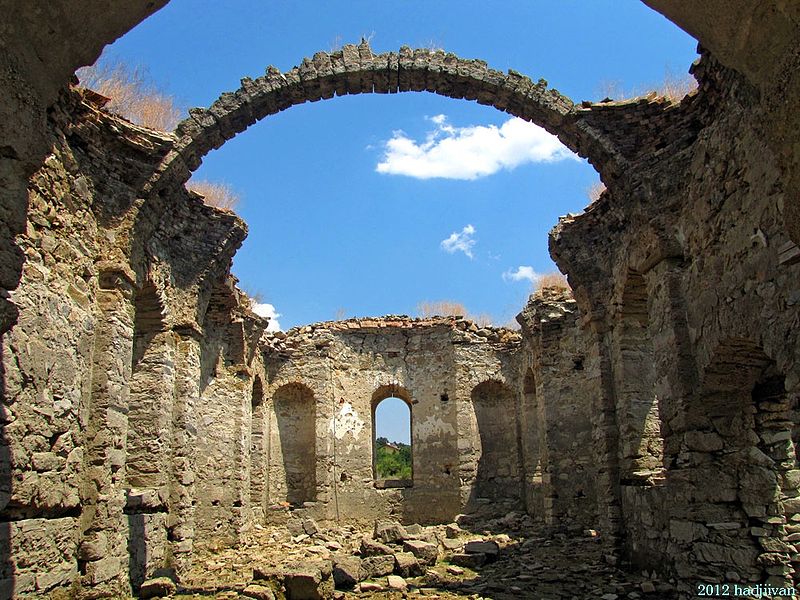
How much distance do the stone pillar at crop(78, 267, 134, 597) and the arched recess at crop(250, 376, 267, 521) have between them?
24.1ft

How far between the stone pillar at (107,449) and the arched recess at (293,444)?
29.9 ft

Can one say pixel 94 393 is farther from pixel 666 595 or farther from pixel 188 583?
pixel 666 595

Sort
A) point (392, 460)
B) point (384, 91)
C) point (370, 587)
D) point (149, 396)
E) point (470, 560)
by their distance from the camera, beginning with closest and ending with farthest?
point (370, 587) → point (384, 91) → point (149, 396) → point (470, 560) → point (392, 460)

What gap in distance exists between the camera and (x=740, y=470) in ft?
20.6

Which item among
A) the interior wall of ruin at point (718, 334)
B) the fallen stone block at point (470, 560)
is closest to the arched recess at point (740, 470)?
the interior wall of ruin at point (718, 334)

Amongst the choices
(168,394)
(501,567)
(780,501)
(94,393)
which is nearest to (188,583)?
(168,394)

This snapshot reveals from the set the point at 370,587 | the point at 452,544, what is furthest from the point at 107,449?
the point at 452,544

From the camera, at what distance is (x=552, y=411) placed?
537 inches

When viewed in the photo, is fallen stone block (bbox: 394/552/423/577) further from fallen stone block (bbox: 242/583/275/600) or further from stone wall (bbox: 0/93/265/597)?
stone wall (bbox: 0/93/265/597)

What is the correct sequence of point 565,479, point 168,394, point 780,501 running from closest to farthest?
point 780,501 < point 168,394 < point 565,479

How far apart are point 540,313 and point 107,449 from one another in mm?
9227

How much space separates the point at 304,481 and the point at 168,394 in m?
8.15

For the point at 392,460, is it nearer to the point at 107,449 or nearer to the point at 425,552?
the point at 425,552

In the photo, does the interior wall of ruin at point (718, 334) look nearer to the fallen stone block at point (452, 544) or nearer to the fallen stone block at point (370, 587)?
the fallen stone block at point (370, 587)
